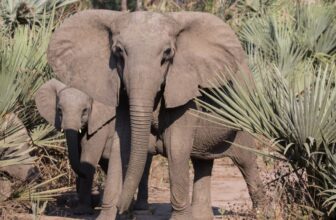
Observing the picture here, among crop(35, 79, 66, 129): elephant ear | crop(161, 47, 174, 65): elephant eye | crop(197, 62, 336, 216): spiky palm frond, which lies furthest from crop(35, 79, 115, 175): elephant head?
crop(197, 62, 336, 216): spiky palm frond

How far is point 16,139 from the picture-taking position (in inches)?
353

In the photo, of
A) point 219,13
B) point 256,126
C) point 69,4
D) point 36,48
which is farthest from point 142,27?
point 219,13

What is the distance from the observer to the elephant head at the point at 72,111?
1040 cm

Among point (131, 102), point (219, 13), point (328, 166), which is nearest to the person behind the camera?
point (328, 166)

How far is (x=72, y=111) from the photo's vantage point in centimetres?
1038

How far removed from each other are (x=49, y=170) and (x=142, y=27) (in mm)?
3714

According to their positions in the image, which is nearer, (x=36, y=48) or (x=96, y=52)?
(x=96, y=52)

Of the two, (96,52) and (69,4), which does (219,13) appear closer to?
(69,4)

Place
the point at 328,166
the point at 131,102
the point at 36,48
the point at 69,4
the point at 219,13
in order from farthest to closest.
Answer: the point at 219,13 → the point at 69,4 → the point at 36,48 → the point at 131,102 → the point at 328,166

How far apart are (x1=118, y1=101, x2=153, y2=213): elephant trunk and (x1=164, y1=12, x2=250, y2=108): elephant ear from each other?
50 centimetres

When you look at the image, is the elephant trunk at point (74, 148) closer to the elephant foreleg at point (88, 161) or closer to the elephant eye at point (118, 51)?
the elephant foreleg at point (88, 161)

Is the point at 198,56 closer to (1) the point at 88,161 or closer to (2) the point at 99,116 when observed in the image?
(2) the point at 99,116

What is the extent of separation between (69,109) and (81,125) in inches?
8.0

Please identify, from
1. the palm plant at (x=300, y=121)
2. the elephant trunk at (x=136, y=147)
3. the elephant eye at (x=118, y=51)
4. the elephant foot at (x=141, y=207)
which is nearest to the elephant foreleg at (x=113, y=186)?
the elephant trunk at (x=136, y=147)
